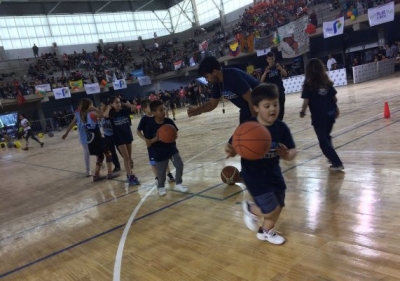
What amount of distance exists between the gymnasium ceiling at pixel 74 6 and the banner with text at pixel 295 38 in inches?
903

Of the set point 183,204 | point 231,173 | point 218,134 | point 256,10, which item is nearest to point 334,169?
point 231,173

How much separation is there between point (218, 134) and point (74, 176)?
4.06 m

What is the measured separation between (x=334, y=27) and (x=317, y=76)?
16.9 meters

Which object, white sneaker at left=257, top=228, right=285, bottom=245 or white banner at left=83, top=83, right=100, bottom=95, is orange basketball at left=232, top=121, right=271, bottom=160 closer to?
white sneaker at left=257, top=228, right=285, bottom=245

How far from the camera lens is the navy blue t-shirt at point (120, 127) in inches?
225

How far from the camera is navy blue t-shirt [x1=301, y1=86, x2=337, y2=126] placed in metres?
4.30

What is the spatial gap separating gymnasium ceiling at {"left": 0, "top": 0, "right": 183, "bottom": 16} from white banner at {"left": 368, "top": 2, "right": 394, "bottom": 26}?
2757cm

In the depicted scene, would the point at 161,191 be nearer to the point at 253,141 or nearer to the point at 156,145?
the point at 156,145

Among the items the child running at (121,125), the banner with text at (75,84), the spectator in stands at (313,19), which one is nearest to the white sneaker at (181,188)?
the child running at (121,125)

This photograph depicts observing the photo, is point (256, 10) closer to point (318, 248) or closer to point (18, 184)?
point (18, 184)

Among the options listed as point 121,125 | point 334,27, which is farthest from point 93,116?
point 334,27

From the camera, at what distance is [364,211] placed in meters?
3.12

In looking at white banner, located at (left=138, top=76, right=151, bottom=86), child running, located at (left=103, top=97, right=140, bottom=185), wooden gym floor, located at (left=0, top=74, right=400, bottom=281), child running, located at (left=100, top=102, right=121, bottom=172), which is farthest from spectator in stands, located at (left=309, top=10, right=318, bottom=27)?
child running, located at (left=103, top=97, right=140, bottom=185)

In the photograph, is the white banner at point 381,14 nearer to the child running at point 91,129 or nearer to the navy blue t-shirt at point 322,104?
the navy blue t-shirt at point 322,104
